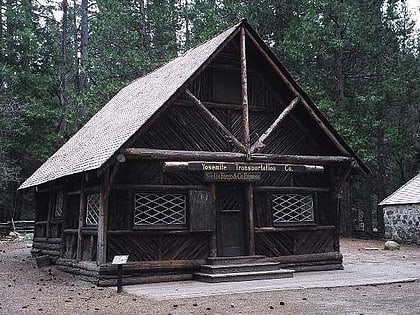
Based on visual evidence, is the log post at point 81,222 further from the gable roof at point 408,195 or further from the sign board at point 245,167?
the gable roof at point 408,195

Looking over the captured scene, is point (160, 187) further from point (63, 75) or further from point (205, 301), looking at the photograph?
point (63, 75)

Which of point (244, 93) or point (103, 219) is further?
point (244, 93)

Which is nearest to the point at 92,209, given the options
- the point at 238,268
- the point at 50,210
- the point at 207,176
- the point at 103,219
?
the point at 103,219

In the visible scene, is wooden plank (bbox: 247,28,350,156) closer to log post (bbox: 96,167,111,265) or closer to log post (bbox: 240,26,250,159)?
log post (bbox: 240,26,250,159)

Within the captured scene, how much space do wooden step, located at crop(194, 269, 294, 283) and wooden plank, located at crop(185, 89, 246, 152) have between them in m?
3.12

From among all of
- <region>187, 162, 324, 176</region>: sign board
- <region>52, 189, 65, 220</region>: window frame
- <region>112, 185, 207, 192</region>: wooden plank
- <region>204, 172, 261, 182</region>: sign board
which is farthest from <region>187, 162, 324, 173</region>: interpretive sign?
<region>52, 189, 65, 220</region>: window frame

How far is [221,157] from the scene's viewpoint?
13.5 metres

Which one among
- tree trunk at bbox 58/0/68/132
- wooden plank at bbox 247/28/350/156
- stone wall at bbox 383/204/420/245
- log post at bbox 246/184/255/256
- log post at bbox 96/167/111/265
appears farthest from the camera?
tree trunk at bbox 58/0/68/132

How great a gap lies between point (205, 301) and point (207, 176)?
413cm

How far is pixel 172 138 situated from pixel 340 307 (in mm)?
6441

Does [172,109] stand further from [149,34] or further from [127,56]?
[149,34]

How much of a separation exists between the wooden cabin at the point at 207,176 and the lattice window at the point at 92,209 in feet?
0.16

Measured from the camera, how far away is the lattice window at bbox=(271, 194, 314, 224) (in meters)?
14.8

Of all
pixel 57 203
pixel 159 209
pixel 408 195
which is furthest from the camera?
pixel 408 195
